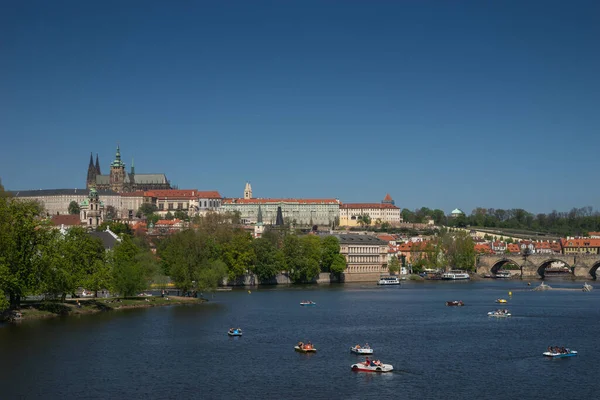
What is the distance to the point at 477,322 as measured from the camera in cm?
6462

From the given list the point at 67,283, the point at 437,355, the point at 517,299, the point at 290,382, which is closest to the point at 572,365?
the point at 437,355

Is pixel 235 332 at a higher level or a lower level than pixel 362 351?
higher

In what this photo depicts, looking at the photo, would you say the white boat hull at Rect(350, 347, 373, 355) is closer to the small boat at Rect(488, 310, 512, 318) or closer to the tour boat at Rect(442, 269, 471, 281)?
the small boat at Rect(488, 310, 512, 318)

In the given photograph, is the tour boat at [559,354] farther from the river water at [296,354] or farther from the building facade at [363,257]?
the building facade at [363,257]

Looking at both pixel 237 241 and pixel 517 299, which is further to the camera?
pixel 237 241

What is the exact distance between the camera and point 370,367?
4197cm

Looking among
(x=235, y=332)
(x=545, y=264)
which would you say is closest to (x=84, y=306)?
(x=235, y=332)

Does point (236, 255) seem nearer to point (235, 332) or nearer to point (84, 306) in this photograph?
point (84, 306)

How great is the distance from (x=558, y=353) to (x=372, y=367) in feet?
36.6

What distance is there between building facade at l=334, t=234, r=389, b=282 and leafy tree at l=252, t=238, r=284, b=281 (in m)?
18.1

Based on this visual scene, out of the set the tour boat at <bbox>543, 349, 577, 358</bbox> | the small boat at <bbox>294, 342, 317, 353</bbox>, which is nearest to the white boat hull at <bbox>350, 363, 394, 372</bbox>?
the small boat at <bbox>294, 342, 317, 353</bbox>

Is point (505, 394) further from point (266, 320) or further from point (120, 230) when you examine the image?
point (120, 230)

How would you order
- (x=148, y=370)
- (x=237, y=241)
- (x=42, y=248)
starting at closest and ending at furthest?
1. (x=148, y=370)
2. (x=42, y=248)
3. (x=237, y=241)

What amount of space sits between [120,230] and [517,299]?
198 feet
